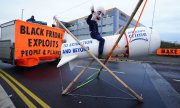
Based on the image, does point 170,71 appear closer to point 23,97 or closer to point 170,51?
point 23,97

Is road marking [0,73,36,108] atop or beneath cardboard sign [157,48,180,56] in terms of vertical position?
beneath

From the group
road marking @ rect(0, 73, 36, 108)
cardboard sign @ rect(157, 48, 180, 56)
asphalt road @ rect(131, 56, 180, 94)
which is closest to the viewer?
road marking @ rect(0, 73, 36, 108)

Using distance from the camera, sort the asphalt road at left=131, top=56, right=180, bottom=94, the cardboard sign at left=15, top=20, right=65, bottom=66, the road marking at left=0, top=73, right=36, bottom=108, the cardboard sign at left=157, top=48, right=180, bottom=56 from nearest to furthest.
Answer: the road marking at left=0, top=73, right=36, bottom=108 → the asphalt road at left=131, top=56, right=180, bottom=94 → the cardboard sign at left=15, top=20, right=65, bottom=66 → the cardboard sign at left=157, top=48, right=180, bottom=56

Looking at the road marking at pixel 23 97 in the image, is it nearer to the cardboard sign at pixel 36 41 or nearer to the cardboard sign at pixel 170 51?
the cardboard sign at pixel 36 41

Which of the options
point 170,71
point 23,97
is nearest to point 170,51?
point 170,71

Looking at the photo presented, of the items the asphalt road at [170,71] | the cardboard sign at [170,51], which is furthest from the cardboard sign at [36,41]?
the cardboard sign at [170,51]

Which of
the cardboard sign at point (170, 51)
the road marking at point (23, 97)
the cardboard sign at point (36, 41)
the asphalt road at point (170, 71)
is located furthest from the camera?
the cardboard sign at point (170, 51)

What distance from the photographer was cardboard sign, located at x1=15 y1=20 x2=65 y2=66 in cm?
955

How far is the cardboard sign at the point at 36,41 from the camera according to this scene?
31.3ft

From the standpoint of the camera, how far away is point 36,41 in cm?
1030

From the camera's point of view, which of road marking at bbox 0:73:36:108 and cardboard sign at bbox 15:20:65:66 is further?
cardboard sign at bbox 15:20:65:66

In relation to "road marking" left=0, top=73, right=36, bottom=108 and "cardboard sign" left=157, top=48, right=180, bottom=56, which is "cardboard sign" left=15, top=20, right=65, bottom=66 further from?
"cardboard sign" left=157, top=48, right=180, bottom=56

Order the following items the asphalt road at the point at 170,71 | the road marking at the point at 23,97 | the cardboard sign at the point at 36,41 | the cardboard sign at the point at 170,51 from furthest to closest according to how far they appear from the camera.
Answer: the cardboard sign at the point at 170,51, the cardboard sign at the point at 36,41, the asphalt road at the point at 170,71, the road marking at the point at 23,97

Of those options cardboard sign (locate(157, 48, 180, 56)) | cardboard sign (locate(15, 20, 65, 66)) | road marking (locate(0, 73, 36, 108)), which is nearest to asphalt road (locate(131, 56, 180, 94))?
road marking (locate(0, 73, 36, 108))
